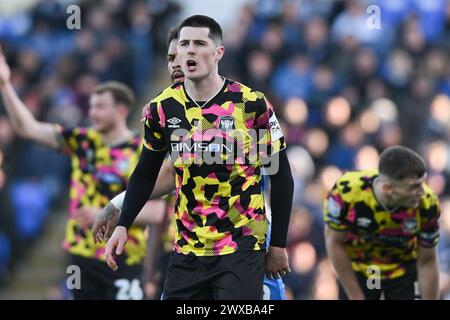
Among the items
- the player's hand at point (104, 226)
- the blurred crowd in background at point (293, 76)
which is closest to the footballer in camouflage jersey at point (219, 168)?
the player's hand at point (104, 226)

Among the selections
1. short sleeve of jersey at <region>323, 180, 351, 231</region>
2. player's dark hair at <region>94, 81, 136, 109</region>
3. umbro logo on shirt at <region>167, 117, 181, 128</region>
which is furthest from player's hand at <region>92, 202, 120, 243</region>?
player's dark hair at <region>94, 81, 136, 109</region>

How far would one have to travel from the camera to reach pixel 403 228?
868cm

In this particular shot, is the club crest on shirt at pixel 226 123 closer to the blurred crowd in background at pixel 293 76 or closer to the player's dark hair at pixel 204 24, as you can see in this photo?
the player's dark hair at pixel 204 24

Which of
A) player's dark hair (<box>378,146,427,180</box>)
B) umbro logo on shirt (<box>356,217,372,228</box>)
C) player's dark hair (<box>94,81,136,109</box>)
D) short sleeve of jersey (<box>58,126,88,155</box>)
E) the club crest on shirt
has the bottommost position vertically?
umbro logo on shirt (<box>356,217,372,228</box>)

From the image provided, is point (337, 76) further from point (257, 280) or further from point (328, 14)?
point (257, 280)

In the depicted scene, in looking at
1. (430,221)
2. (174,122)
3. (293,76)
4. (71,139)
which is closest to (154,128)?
(174,122)

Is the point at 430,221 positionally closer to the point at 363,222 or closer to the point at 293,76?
the point at 363,222

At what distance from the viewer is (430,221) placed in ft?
27.9

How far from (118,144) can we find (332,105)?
226 inches

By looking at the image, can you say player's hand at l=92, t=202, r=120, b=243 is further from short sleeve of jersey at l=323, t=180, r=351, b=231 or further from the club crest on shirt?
short sleeve of jersey at l=323, t=180, r=351, b=231

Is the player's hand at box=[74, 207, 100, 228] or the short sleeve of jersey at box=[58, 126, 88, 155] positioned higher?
the short sleeve of jersey at box=[58, 126, 88, 155]

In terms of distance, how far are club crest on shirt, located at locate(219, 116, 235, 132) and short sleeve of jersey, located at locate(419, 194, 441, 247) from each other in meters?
2.25

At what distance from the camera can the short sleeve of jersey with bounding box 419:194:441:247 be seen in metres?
8.48

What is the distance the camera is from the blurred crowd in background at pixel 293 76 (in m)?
14.6
